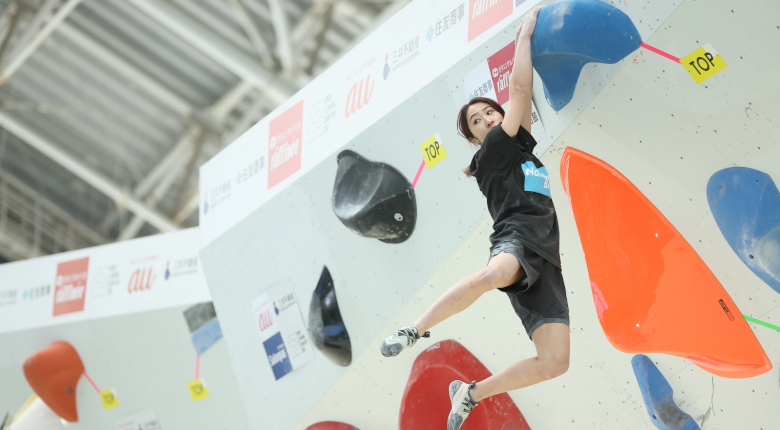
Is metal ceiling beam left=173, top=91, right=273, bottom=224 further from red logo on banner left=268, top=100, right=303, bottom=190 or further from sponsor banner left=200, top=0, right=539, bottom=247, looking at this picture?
red logo on banner left=268, top=100, right=303, bottom=190

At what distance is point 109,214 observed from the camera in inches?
498

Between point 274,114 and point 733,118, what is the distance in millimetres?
2435

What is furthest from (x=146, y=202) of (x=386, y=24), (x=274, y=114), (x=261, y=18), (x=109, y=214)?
(x=386, y=24)

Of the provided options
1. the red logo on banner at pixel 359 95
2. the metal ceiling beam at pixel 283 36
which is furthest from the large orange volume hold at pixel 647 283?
the metal ceiling beam at pixel 283 36

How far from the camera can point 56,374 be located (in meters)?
5.51

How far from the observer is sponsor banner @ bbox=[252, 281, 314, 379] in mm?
3725

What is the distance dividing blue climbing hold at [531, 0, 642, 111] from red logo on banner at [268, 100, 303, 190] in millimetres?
1625

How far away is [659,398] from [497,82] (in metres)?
1.21

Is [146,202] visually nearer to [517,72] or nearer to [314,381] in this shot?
[314,381]

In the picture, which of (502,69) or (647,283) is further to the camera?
(502,69)

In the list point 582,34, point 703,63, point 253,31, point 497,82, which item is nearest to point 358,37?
point 253,31

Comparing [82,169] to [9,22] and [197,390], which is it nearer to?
[9,22]

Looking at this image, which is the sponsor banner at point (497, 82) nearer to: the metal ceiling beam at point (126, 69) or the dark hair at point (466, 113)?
the dark hair at point (466, 113)

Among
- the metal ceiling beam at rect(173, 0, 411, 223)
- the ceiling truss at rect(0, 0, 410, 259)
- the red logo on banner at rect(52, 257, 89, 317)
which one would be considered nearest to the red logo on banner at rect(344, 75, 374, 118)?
the metal ceiling beam at rect(173, 0, 411, 223)
